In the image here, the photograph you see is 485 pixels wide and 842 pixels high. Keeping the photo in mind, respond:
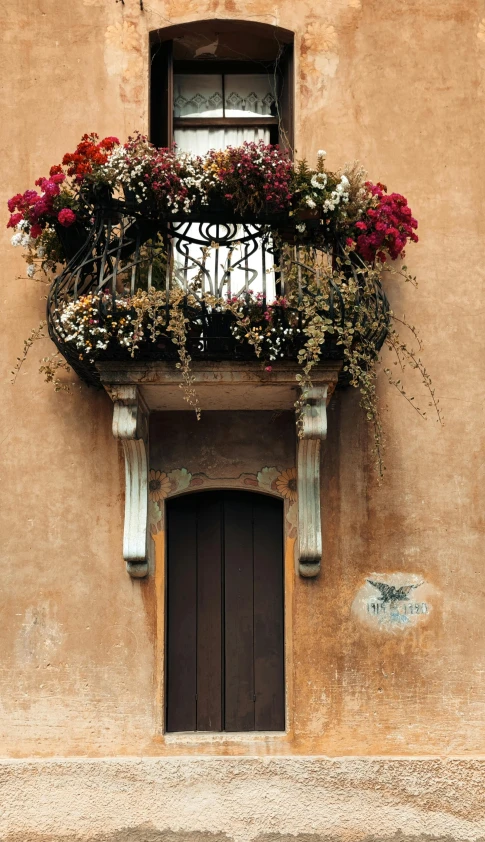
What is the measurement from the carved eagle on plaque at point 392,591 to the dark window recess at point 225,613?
714 mm

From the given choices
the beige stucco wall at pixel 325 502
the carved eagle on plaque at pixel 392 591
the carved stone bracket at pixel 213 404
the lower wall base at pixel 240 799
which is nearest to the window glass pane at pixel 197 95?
the beige stucco wall at pixel 325 502

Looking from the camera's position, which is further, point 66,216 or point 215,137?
point 215,137

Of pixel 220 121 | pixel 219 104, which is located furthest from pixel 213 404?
pixel 219 104

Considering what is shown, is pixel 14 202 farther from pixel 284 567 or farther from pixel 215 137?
pixel 284 567

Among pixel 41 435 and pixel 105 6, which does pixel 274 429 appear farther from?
pixel 105 6

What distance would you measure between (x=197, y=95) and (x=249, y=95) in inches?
16.4

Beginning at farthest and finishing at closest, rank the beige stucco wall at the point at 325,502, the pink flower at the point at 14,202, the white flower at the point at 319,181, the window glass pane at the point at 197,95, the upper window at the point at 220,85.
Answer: the window glass pane at the point at 197,95
the upper window at the point at 220,85
the pink flower at the point at 14,202
the beige stucco wall at the point at 325,502
the white flower at the point at 319,181

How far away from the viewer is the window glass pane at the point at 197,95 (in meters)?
11.2

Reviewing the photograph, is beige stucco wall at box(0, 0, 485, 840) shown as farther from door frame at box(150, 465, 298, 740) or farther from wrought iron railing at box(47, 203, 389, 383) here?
wrought iron railing at box(47, 203, 389, 383)

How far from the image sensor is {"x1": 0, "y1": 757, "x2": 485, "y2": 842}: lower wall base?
944cm

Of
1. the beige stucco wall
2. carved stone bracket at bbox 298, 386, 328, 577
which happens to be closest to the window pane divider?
the beige stucco wall

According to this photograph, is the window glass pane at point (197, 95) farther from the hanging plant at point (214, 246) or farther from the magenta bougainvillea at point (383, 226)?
the magenta bougainvillea at point (383, 226)

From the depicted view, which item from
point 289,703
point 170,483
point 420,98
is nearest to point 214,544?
point 170,483

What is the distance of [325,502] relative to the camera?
33.2 feet
